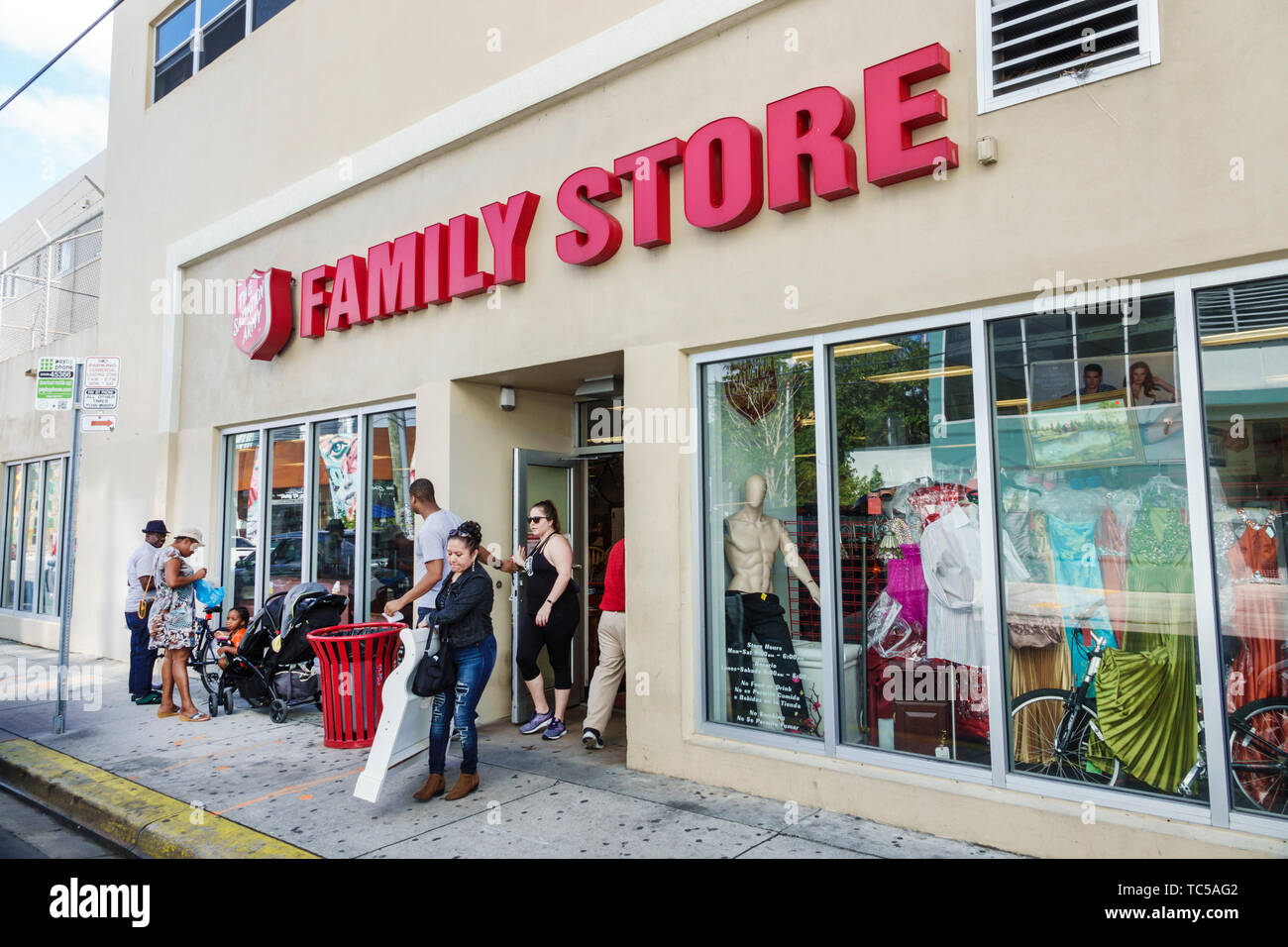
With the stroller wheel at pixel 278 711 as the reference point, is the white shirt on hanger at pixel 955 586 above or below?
above

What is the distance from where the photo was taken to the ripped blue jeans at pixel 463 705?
18.3ft

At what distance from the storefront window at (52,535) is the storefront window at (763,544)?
12349mm

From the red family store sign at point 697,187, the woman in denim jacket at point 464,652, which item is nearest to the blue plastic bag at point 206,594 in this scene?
the red family store sign at point 697,187

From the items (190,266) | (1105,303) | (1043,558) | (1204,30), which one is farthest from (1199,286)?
(190,266)

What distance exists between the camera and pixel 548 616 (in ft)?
23.4

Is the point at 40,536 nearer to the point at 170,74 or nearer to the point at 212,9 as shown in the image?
the point at 170,74

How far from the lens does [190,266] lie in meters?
11.4

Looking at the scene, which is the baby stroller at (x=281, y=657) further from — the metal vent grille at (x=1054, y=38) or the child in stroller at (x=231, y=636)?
the metal vent grille at (x=1054, y=38)

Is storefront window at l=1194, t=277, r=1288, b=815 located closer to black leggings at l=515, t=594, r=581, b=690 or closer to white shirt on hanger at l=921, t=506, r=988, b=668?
white shirt on hanger at l=921, t=506, r=988, b=668

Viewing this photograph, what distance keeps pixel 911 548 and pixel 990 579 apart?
1.88 feet

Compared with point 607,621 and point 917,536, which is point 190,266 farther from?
point 917,536

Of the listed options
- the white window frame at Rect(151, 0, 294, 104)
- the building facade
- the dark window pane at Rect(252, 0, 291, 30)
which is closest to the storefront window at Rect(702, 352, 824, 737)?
the building facade

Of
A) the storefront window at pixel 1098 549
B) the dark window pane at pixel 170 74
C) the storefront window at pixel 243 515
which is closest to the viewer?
the storefront window at pixel 1098 549

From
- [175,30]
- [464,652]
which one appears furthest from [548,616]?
[175,30]
